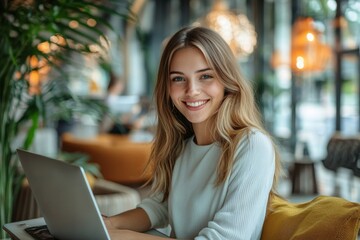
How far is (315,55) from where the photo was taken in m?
4.79

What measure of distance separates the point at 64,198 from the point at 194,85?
54 cm

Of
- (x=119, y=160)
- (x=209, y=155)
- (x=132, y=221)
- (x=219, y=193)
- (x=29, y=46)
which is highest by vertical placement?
(x=29, y=46)

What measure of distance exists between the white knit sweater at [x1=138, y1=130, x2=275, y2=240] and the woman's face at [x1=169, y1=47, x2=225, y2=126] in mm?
131

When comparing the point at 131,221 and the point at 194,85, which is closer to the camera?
the point at 194,85

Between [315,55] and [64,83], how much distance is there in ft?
10.3

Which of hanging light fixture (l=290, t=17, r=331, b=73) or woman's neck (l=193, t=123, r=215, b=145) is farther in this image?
hanging light fixture (l=290, t=17, r=331, b=73)

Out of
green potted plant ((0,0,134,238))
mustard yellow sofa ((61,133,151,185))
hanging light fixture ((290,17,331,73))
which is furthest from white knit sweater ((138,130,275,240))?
hanging light fixture ((290,17,331,73))

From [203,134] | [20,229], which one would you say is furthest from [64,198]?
[203,134]

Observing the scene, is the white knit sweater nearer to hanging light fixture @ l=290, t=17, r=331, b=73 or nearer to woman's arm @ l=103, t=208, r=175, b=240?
woman's arm @ l=103, t=208, r=175, b=240

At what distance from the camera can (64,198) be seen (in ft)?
3.86

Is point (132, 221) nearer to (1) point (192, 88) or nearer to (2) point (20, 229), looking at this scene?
(2) point (20, 229)

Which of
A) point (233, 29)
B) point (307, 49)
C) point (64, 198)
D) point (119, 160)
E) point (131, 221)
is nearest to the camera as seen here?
point (64, 198)

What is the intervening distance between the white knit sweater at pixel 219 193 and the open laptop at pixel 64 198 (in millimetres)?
317

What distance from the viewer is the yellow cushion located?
115 centimetres
